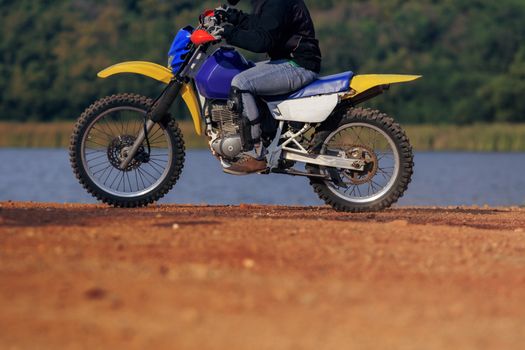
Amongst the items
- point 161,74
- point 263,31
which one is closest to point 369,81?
point 263,31

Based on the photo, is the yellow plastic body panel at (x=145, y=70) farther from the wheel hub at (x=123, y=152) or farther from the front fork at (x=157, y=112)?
the wheel hub at (x=123, y=152)

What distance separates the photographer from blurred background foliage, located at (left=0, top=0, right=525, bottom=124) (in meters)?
78.6

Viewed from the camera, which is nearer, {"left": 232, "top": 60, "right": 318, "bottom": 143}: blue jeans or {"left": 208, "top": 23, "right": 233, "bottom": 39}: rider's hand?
{"left": 232, "top": 60, "right": 318, "bottom": 143}: blue jeans

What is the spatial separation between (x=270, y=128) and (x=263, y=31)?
37.6 inches

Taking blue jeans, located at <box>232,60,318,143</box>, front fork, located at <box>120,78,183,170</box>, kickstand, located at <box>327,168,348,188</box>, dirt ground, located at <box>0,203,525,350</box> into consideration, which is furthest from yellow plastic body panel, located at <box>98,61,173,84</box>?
dirt ground, located at <box>0,203,525,350</box>

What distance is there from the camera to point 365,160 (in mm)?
11336

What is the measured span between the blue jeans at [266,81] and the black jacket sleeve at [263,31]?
0.19 meters

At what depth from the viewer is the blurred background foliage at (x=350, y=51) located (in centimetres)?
7862

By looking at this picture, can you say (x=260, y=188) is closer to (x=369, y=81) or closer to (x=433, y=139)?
(x=433, y=139)

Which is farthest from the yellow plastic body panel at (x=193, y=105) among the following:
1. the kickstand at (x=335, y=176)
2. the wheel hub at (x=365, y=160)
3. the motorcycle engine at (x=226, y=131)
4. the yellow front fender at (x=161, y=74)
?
the wheel hub at (x=365, y=160)

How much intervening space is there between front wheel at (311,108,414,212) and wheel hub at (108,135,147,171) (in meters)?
1.68

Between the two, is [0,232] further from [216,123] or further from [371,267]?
[216,123]

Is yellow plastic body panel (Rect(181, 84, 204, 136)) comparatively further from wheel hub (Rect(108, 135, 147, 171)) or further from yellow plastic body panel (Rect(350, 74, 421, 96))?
yellow plastic body panel (Rect(350, 74, 421, 96))

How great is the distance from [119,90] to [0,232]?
232 feet
